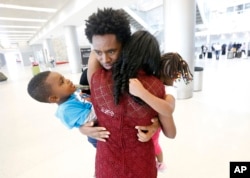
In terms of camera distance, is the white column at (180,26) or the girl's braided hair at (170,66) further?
the white column at (180,26)

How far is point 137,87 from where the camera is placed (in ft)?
1.92

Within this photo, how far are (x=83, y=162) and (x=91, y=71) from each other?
5.77ft

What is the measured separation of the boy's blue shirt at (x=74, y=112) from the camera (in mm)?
→ 827

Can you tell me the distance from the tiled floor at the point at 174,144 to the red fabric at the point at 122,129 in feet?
4.21

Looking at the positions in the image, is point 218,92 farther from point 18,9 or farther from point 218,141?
point 18,9

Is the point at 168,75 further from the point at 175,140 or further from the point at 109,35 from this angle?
the point at 175,140

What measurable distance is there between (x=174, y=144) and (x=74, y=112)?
1903 millimetres

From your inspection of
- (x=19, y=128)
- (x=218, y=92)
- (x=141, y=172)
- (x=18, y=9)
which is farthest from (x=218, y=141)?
(x=18, y=9)

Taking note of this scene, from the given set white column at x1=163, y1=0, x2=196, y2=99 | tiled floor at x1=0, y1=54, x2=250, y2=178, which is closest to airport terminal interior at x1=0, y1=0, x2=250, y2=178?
tiled floor at x1=0, y1=54, x2=250, y2=178

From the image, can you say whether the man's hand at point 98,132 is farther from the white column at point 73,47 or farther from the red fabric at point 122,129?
the white column at point 73,47

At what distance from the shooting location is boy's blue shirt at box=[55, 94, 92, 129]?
2.71 feet

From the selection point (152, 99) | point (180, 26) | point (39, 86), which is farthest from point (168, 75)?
point (180, 26)

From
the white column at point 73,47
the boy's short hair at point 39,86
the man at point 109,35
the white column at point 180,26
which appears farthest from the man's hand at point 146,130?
the white column at point 73,47

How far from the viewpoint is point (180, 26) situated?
12.7 feet
